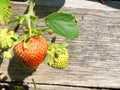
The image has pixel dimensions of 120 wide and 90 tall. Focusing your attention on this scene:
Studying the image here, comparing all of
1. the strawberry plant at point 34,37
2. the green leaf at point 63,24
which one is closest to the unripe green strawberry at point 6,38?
the strawberry plant at point 34,37

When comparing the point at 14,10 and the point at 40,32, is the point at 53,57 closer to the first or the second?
the point at 40,32

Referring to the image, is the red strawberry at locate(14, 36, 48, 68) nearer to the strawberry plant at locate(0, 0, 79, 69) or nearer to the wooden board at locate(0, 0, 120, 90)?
the strawberry plant at locate(0, 0, 79, 69)

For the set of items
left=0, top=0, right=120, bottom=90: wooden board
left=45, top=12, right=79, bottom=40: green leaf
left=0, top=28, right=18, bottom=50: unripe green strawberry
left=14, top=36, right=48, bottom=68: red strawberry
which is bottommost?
left=0, top=0, right=120, bottom=90: wooden board

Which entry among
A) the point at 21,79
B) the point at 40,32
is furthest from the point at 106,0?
the point at 21,79

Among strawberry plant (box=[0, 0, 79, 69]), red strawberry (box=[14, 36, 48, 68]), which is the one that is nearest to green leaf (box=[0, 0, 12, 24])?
strawberry plant (box=[0, 0, 79, 69])

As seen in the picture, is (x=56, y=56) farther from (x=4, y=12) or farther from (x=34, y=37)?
(x=4, y=12)

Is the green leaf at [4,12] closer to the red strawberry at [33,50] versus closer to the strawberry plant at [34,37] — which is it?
the strawberry plant at [34,37]

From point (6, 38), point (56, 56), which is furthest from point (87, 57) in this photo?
point (6, 38)

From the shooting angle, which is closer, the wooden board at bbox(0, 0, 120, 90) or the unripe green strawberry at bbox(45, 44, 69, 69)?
the unripe green strawberry at bbox(45, 44, 69, 69)
